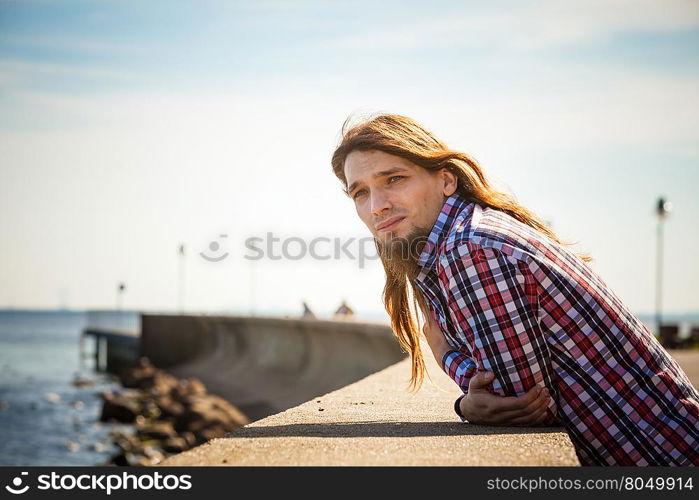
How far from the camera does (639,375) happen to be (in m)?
2.41

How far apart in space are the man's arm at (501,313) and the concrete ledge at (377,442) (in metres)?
0.23

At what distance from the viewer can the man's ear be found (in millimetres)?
2939

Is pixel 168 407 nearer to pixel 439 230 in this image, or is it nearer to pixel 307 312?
pixel 307 312

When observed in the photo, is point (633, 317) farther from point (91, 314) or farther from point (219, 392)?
point (91, 314)

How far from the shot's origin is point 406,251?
2.91 meters

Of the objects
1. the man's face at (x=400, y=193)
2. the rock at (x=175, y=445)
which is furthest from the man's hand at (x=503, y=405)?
the rock at (x=175, y=445)

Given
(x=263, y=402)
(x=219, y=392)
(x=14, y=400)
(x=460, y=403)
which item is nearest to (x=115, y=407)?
(x=219, y=392)

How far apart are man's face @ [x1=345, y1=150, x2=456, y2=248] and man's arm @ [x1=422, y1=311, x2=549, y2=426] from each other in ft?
1.93

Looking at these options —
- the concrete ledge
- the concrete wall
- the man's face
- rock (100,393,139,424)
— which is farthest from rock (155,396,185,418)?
the man's face

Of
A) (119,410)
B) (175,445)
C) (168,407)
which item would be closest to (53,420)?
(119,410)

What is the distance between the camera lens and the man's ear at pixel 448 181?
9.64 ft

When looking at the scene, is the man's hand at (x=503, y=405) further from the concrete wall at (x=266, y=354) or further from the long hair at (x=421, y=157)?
the concrete wall at (x=266, y=354)
